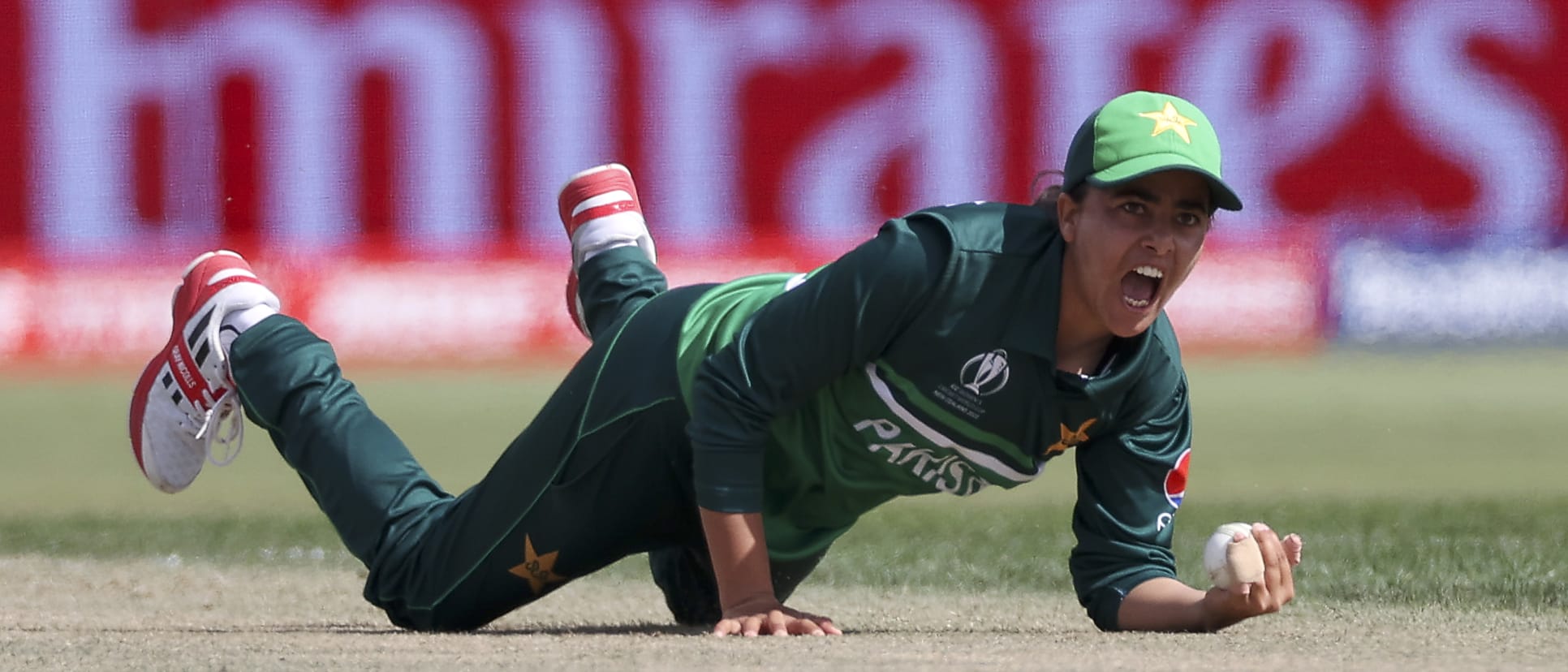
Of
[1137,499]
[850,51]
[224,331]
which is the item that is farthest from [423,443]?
[1137,499]

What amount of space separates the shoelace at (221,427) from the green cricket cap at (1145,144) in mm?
1599

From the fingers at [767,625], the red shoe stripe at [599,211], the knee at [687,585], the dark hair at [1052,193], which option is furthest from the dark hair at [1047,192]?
the red shoe stripe at [599,211]

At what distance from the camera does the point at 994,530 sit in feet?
15.5

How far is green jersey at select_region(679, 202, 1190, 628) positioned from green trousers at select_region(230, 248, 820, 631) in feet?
0.47

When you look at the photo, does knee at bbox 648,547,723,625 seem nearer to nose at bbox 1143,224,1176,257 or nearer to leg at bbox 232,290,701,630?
leg at bbox 232,290,701,630

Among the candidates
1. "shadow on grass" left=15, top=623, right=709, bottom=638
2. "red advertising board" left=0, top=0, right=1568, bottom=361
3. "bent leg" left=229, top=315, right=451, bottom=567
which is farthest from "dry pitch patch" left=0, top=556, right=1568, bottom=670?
"red advertising board" left=0, top=0, right=1568, bottom=361

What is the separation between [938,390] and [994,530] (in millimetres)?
2292

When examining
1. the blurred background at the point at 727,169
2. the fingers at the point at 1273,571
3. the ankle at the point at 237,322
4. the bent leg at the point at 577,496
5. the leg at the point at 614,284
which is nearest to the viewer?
the fingers at the point at 1273,571

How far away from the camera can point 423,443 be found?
17.4 feet

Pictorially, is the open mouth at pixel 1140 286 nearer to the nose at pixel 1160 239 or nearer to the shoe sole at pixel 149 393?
the nose at pixel 1160 239

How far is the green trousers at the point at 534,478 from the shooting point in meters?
2.84

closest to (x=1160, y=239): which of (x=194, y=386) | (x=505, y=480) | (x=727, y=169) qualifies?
(x=505, y=480)

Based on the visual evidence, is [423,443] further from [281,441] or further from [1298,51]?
[1298,51]

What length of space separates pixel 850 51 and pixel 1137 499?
122 inches
